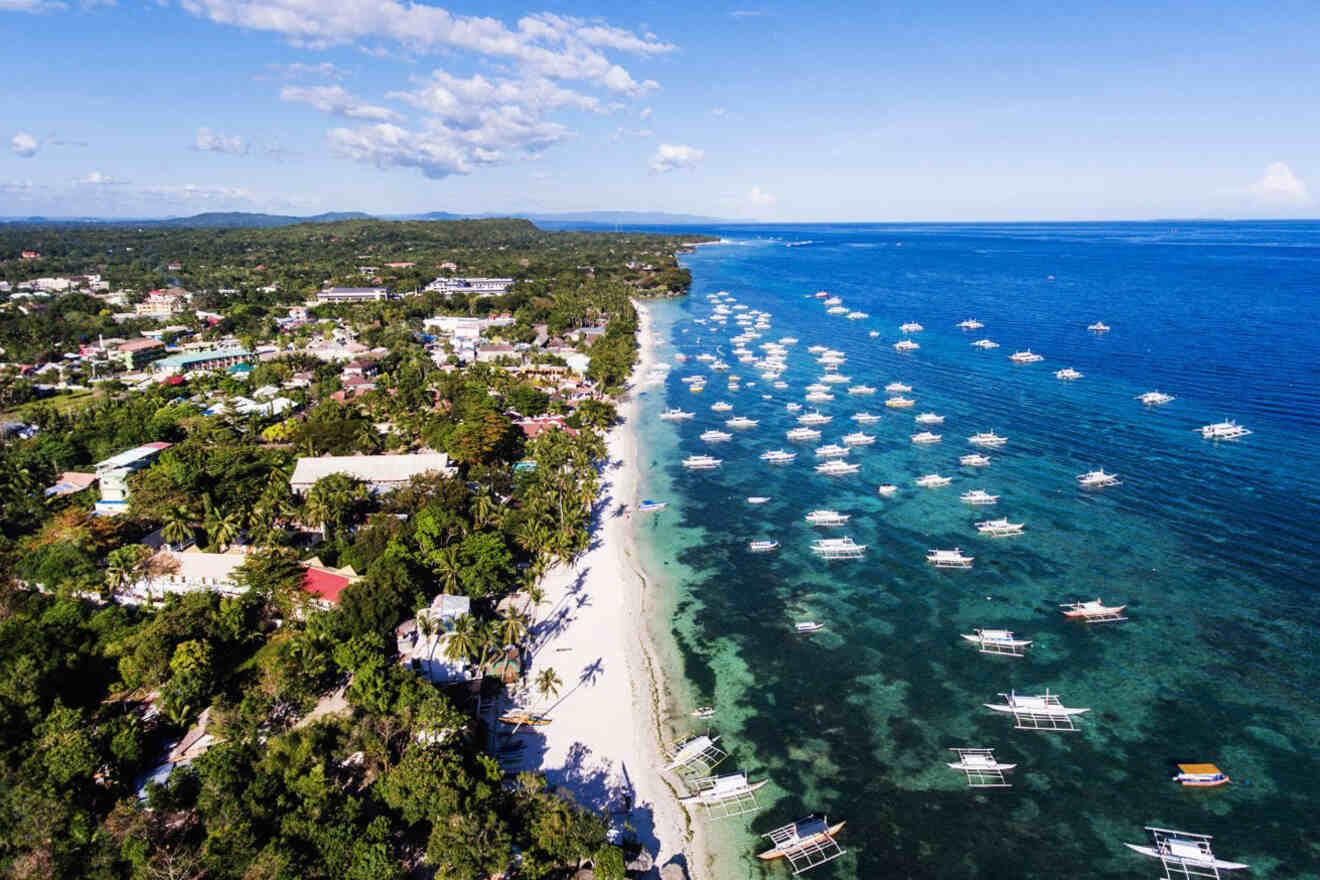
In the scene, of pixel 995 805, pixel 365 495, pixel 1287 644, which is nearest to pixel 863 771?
pixel 995 805

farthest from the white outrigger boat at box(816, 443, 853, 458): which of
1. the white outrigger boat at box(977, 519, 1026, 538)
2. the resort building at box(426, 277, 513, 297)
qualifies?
the resort building at box(426, 277, 513, 297)

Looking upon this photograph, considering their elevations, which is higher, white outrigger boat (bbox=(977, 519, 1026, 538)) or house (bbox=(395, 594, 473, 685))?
white outrigger boat (bbox=(977, 519, 1026, 538))

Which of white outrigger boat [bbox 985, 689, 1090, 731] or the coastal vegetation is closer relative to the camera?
the coastal vegetation

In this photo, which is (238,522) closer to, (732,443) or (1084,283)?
(732,443)

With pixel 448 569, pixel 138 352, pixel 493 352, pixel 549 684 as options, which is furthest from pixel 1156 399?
pixel 138 352

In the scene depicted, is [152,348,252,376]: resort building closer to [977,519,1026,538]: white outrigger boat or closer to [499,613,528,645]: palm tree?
[499,613,528,645]: palm tree

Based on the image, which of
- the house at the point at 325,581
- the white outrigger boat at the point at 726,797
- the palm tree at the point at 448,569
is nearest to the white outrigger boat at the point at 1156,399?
the white outrigger boat at the point at 726,797

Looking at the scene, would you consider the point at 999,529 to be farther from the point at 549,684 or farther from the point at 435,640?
the point at 435,640
